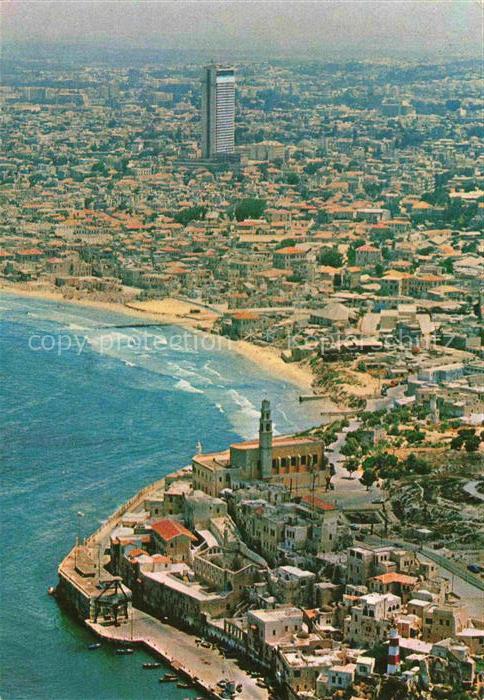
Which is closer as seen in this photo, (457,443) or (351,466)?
(351,466)

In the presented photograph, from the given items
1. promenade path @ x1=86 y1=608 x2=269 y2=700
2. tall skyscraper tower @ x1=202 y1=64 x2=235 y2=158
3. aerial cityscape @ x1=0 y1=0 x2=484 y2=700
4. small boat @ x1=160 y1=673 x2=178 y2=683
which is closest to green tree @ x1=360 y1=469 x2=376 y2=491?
aerial cityscape @ x1=0 y1=0 x2=484 y2=700

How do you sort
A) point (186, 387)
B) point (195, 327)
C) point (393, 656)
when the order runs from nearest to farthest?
1. point (393, 656)
2. point (186, 387)
3. point (195, 327)

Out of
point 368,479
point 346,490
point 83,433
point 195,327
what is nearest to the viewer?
point 346,490

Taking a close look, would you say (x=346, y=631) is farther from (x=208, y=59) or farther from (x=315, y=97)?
(x=315, y=97)

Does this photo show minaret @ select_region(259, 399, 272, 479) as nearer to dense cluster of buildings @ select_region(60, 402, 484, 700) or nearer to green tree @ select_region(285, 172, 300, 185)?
dense cluster of buildings @ select_region(60, 402, 484, 700)

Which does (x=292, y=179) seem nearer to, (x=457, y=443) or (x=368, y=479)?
(x=457, y=443)

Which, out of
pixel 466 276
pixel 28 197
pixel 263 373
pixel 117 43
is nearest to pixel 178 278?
pixel 466 276

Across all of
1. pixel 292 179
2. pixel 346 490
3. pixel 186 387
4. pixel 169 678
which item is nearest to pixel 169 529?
pixel 346 490

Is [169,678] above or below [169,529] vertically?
below
